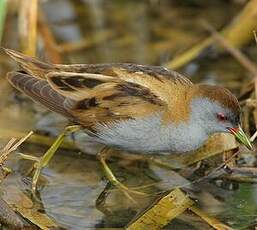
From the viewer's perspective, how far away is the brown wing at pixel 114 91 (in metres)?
4.18

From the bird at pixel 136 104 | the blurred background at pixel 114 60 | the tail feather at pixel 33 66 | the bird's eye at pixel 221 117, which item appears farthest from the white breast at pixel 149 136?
the tail feather at pixel 33 66

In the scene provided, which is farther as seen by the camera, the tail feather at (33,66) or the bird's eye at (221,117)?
the tail feather at (33,66)

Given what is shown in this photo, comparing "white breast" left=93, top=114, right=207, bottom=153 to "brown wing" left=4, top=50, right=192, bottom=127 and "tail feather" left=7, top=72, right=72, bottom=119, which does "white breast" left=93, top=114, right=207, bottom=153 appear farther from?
"tail feather" left=7, top=72, right=72, bottom=119

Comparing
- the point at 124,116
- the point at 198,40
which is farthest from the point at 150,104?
the point at 198,40

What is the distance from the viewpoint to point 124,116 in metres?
4.16

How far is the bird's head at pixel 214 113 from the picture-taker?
13.9 ft

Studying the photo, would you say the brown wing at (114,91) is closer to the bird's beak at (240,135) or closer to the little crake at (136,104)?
the little crake at (136,104)

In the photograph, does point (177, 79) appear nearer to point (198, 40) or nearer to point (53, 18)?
point (198, 40)

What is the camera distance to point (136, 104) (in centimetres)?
417

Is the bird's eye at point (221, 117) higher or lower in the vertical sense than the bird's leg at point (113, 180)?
higher

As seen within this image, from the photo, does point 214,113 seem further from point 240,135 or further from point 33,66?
point 33,66

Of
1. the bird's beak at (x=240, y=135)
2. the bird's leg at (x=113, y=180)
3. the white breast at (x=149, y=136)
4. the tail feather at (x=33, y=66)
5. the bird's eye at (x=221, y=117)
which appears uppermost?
the tail feather at (x=33, y=66)

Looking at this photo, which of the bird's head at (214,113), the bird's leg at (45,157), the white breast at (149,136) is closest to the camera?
the white breast at (149,136)

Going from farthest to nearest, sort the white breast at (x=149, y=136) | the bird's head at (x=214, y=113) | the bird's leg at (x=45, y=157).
→ the bird's leg at (x=45, y=157) → the bird's head at (x=214, y=113) → the white breast at (x=149, y=136)
